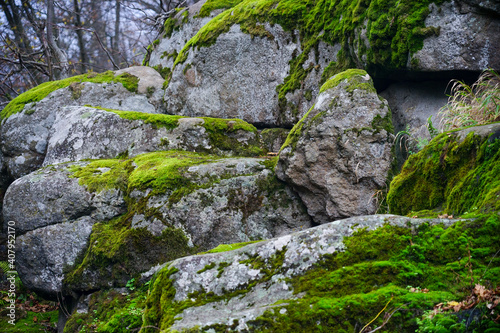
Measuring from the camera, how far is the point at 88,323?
5.23 m

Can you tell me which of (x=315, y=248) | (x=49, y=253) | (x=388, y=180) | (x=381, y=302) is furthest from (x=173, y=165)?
(x=381, y=302)

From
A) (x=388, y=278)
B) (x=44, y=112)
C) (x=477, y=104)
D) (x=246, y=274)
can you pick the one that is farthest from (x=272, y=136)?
(x=44, y=112)

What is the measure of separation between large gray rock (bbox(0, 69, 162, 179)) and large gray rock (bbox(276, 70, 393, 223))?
188 inches

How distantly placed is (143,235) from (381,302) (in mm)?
3803

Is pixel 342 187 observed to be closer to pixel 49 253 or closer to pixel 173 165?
pixel 173 165

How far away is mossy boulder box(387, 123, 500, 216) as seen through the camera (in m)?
3.17

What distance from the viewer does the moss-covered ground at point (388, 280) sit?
7.82 feet

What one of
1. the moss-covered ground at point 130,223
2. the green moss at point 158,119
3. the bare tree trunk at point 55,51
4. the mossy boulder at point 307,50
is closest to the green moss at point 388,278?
the moss-covered ground at point 130,223

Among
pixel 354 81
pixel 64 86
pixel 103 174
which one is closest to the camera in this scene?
pixel 354 81

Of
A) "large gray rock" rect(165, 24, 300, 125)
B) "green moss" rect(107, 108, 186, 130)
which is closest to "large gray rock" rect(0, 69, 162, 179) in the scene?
"large gray rock" rect(165, 24, 300, 125)

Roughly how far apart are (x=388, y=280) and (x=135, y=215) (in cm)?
403

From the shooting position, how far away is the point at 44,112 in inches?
360

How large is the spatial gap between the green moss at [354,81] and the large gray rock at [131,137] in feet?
6.03

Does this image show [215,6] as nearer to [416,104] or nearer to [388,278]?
[416,104]
